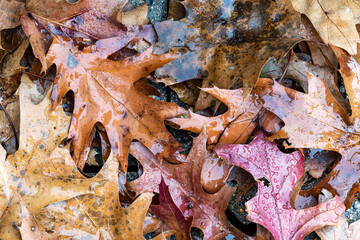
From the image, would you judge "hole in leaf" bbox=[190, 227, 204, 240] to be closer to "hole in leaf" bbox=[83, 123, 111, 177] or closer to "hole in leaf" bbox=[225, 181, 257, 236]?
"hole in leaf" bbox=[225, 181, 257, 236]

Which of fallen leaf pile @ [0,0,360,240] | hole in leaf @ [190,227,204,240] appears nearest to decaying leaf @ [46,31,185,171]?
fallen leaf pile @ [0,0,360,240]

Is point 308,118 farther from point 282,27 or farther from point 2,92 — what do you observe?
point 2,92

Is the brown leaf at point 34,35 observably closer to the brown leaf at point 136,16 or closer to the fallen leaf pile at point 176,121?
the fallen leaf pile at point 176,121

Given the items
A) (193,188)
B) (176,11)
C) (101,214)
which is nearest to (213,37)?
(176,11)

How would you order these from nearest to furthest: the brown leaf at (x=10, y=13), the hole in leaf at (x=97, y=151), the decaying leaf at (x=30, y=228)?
the decaying leaf at (x=30, y=228) < the brown leaf at (x=10, y=13) < the hole in leaf at (x=97, y=151)

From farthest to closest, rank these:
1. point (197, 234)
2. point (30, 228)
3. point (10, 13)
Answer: point (197, 234)
point (10, 13)
point (30, 228)

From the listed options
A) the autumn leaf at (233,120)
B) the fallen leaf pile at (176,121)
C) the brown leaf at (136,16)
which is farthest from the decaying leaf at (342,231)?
the brown leaf at (136,16)

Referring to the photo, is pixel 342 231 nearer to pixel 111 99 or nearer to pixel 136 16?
pixel 111 99

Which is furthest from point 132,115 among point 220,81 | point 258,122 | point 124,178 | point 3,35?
point 3,35
